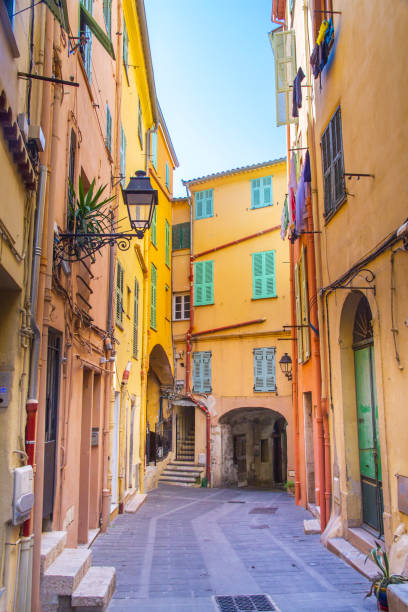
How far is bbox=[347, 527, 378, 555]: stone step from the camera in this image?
24.3ft

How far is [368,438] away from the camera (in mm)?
8258

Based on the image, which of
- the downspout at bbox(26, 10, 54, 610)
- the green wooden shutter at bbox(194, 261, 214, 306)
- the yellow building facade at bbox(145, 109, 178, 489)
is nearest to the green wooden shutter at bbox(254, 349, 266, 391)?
the green wooden shutter at bbox(194, 261, 214, 306)

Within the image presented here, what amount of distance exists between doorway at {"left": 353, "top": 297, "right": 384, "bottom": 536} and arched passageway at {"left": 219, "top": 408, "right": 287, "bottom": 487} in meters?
12.1

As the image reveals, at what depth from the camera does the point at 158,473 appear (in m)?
19.5

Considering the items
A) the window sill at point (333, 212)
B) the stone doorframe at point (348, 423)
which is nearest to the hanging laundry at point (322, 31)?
the window sill at point (333, 212)

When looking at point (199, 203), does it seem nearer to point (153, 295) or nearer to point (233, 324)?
point (233, 324)

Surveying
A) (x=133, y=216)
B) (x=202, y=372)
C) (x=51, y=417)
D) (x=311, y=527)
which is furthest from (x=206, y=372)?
(x=51, y=417)

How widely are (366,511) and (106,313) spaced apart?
5656mm

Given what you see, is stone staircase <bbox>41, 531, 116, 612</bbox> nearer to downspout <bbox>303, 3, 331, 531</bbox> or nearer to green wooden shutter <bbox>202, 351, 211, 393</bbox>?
downspout <bbox>303, 3, 331, 531</bbox>

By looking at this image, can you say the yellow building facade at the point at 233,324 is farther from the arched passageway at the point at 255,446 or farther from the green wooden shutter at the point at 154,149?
the green wooden shutter at the point at 154,149

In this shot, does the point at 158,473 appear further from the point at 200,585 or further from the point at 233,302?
the point at 200,585

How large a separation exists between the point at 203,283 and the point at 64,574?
16932mm

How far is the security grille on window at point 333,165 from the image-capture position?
8815mm

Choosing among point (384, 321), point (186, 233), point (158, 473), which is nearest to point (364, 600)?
point (384, 321)
